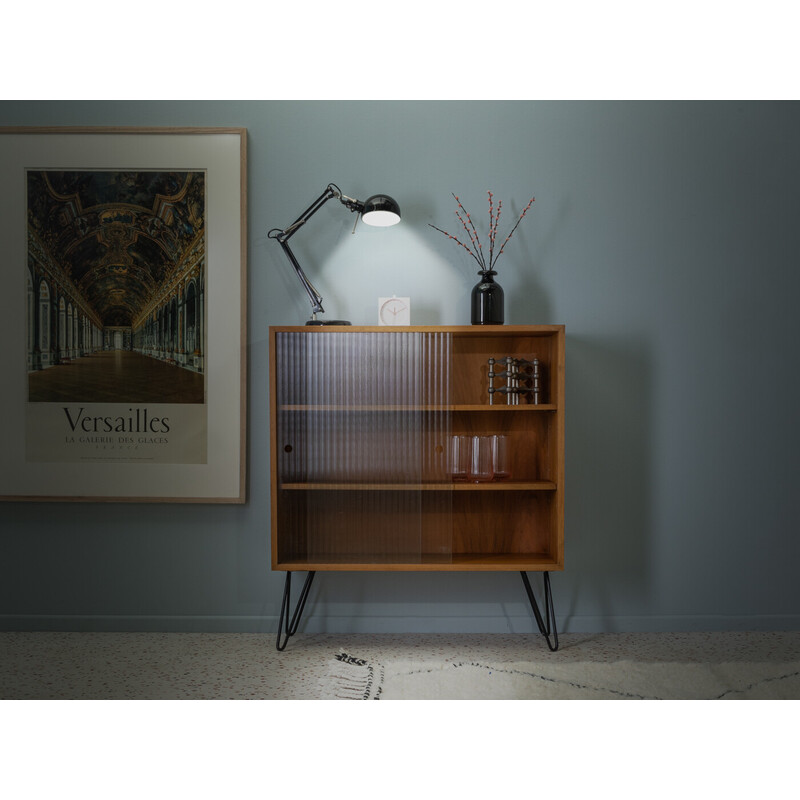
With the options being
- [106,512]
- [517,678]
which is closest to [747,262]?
[517,678]

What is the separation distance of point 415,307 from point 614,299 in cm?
93

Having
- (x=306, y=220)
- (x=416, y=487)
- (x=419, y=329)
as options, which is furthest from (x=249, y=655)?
(x=306, y=220)

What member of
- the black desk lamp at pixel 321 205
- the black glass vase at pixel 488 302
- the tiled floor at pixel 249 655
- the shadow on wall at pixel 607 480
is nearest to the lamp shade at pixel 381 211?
the black desk lamp at pixel 321 205

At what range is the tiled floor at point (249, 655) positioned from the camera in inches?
84.8

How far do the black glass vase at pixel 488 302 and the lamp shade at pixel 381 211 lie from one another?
0.47 m

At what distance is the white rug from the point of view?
2.12 meters

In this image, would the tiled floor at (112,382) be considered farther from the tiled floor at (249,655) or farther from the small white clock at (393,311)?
the tiled floor at (249,655)

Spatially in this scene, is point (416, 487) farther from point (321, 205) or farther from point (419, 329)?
point (321, 205)

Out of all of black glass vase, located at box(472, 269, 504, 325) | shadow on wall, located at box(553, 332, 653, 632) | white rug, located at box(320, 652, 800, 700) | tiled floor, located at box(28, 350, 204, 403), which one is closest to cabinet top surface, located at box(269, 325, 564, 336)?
black glass vase, located at box(472, 269, 504, 325)

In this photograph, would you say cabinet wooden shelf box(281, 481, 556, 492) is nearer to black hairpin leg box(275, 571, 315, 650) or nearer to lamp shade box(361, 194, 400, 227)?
black hairpin leg box(275, 571, 315, 650)

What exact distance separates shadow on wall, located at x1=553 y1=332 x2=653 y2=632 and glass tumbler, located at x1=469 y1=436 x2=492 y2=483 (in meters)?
0.43

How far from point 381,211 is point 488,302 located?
596mm

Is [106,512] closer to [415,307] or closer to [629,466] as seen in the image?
[415,307]

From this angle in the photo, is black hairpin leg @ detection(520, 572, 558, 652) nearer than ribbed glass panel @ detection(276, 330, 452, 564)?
No
